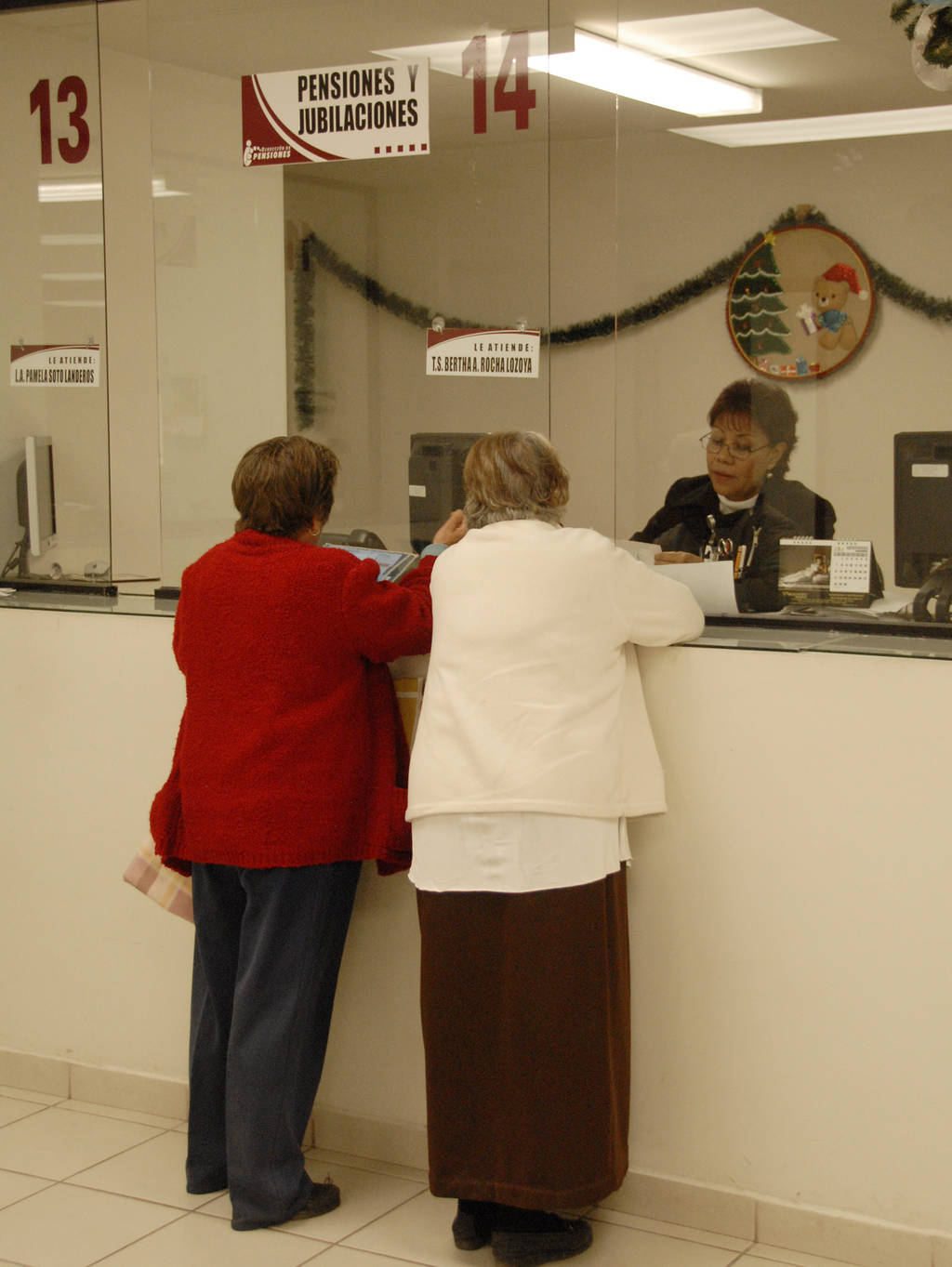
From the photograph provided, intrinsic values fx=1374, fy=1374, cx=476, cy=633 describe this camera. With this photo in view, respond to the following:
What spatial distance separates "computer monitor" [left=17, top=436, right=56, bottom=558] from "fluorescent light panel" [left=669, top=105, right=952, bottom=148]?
3958 millimetres

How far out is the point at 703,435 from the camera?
21.7 ft

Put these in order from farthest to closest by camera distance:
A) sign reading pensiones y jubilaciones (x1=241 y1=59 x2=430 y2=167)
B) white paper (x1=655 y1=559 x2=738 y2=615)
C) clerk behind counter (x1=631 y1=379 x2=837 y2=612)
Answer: clerk behind counter (x1=631 y1=379 x2=837 y2=612)
sign reading pensiones y jubilaciones (x1=241 y1=59 x2=430 y2=167)
white paper (x1=655 y1=559 x2=738 y2=615)

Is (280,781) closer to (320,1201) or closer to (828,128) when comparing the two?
(320,1201)

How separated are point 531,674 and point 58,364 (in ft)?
6.52

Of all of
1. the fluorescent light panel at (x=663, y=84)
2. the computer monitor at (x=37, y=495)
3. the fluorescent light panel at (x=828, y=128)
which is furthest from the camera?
the fluorescent light panel at (x=663, y=84)

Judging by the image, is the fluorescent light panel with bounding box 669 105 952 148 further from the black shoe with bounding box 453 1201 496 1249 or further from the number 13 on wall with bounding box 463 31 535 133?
the black shoe with bounding box 453 1201 496 1249

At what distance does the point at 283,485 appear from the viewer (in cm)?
246

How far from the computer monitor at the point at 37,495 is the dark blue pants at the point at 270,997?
1.72m

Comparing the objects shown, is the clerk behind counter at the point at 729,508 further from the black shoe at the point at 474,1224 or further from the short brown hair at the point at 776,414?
the black shoe at the point at 474,1224

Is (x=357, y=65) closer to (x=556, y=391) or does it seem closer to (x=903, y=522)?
(x=903, y=522)

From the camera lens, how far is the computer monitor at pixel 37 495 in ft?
12.9

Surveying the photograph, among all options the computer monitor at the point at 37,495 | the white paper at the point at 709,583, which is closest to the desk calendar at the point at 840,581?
the white paper at the point at 709,583

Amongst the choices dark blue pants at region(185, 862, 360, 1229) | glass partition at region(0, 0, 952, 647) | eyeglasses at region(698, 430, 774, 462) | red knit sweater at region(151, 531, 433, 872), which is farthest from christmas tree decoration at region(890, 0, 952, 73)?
dark blue pants at region(185, 862, 360, 1229)

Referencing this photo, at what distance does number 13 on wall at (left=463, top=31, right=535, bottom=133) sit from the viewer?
363 centimetres
